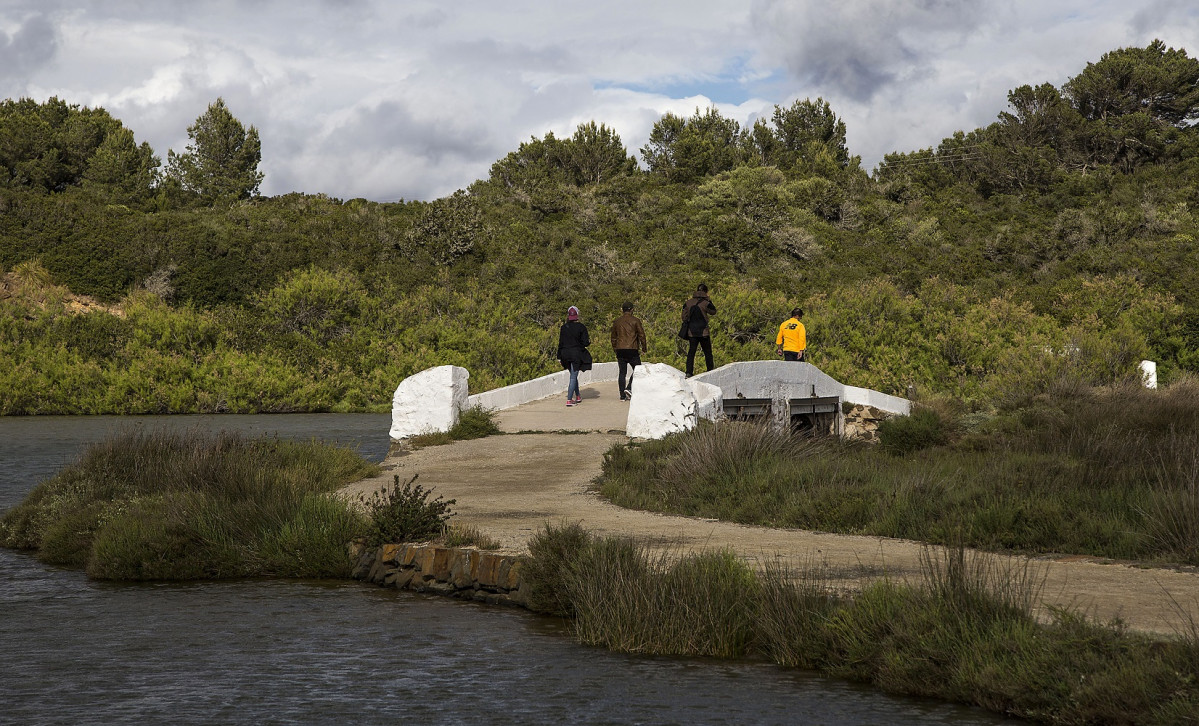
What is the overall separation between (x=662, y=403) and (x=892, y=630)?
1010cm

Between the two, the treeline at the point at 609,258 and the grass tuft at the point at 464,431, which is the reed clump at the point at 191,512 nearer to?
the grass tuft at the point at 464,431

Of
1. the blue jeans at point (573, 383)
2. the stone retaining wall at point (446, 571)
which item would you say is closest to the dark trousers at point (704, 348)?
the blue jeans at point (573, 383)

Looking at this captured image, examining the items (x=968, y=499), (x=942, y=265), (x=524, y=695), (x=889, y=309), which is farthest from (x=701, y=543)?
(x=942, y=265)

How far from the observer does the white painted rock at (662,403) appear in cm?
1716

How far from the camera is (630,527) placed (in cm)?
1140

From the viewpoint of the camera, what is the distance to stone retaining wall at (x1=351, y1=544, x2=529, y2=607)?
10.0m

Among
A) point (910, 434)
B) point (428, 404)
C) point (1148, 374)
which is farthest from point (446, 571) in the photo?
point (1148, 374)

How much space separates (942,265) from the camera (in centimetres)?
5019

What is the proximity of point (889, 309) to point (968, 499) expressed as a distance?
30.2 m

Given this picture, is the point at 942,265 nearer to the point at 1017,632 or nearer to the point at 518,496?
the point at 518,496

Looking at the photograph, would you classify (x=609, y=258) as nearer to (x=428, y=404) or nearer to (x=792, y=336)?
(x=792, y=336)

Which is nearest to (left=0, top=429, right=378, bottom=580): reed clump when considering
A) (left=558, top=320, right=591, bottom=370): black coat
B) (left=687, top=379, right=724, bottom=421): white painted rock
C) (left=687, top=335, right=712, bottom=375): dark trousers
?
(left=687, top=379, right=724, bottom=421): white painted rock

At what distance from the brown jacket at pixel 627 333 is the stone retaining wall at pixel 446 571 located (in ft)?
33.8

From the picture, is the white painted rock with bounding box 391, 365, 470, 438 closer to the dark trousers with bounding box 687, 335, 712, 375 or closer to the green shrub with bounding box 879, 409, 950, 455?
the dark trousers with bounding box 687, 335, 712, 375
